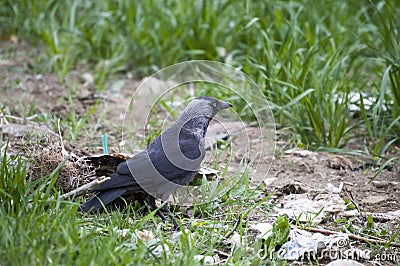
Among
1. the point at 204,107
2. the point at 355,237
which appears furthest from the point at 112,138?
the point at 355,237

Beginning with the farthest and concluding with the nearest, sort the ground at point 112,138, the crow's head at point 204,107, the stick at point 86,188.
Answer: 1. the ground at point 112,138
2. the crow's head at point 204,107
3. the stick at point 86,188

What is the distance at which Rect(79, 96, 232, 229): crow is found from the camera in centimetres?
353

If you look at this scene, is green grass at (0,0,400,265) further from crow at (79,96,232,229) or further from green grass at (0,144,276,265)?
crow at (79,96,232,229)

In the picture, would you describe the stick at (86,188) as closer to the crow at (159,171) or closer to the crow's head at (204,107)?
the crow at (159,171)

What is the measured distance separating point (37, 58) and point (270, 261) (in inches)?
170

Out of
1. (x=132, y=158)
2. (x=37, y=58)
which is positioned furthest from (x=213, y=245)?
(x=37, y=58)

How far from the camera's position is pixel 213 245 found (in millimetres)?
3154

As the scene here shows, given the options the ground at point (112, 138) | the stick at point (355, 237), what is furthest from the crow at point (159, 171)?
the stick at point (355, 237)

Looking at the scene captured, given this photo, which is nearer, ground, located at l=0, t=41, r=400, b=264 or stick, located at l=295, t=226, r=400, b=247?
stick, located at l=295, t=226, r=400, b=247

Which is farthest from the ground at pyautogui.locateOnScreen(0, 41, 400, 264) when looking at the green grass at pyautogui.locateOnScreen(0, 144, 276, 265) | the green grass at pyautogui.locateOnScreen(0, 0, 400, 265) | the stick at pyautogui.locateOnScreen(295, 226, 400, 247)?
the green grass at pyautogui.locateOnScreen(0, 144, 276, 265)

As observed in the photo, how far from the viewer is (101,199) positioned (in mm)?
3527

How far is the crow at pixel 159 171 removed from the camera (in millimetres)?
3533

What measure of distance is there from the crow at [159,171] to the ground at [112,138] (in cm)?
51

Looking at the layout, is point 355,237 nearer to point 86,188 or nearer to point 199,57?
point 86,188
